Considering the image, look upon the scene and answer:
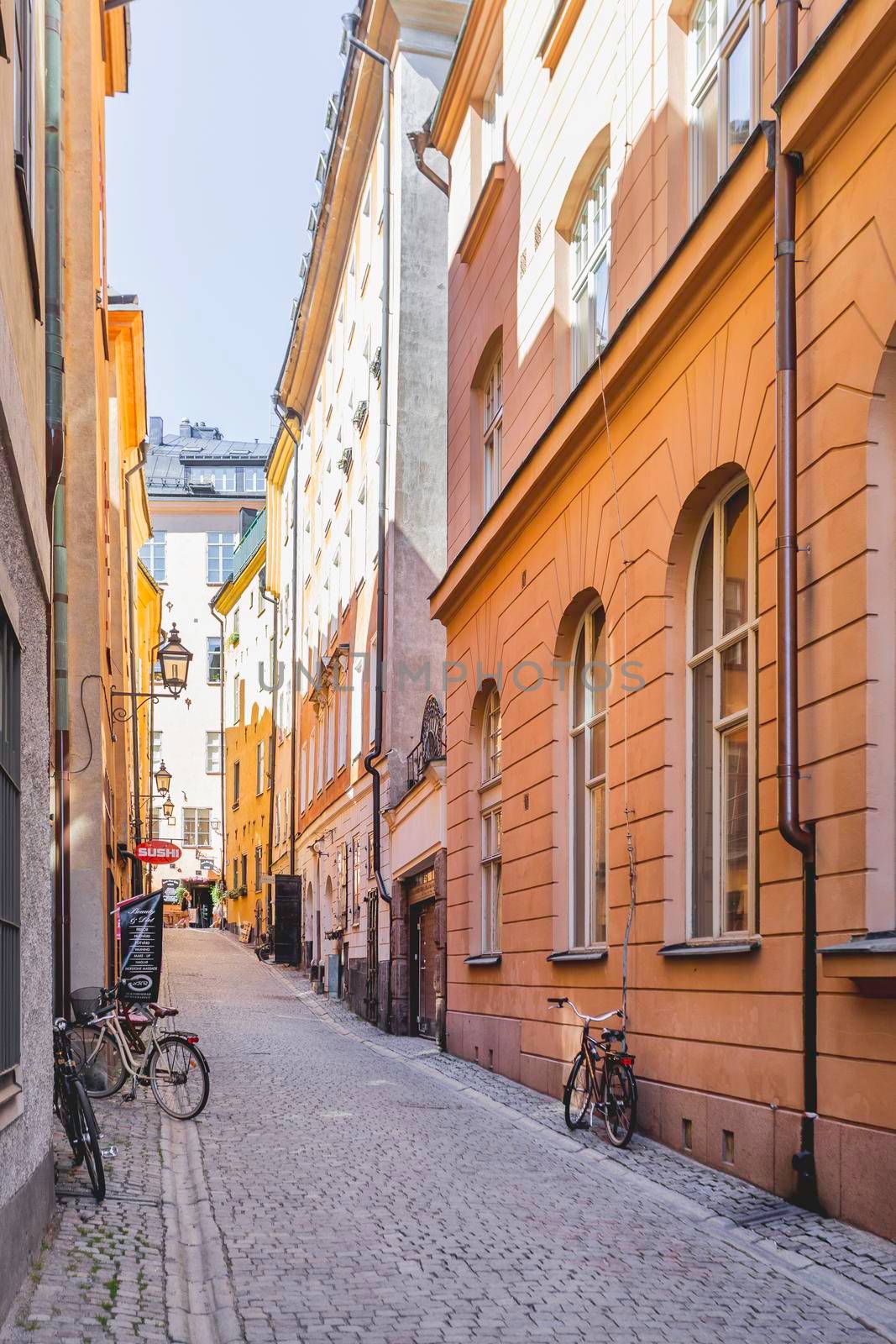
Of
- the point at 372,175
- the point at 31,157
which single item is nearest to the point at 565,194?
the point at 31,157

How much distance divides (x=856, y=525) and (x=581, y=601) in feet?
20.2

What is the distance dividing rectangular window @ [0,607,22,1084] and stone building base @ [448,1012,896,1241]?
4.26 meters

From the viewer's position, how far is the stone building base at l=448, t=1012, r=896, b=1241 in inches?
313

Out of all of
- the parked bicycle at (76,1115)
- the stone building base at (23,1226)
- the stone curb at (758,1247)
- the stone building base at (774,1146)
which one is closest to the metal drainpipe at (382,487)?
the stone building base at (774,1146)

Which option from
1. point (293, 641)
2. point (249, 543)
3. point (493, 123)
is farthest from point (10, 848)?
point (249, 543)

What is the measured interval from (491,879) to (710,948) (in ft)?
26.5

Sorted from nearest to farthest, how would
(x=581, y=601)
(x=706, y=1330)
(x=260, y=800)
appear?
1. (x=706, y=1330)
2. (x=581, y=601)
3. (x=260, y=800)

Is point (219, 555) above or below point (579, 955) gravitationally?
above

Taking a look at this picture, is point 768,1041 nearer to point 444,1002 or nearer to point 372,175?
point 444,1002

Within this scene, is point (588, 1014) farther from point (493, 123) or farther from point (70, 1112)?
point (493, 123)

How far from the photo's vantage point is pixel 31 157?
9070mm

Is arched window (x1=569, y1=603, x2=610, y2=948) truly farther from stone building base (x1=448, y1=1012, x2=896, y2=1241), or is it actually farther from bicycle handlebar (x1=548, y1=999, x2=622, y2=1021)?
stone building base (x1=448, y1=1012, x2=896, y2=1241)

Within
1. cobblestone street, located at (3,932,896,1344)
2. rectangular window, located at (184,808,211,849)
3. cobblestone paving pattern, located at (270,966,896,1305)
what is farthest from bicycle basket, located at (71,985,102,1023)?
rectangular window, located at (184,808,211,849)

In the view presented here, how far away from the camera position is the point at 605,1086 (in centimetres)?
1173
